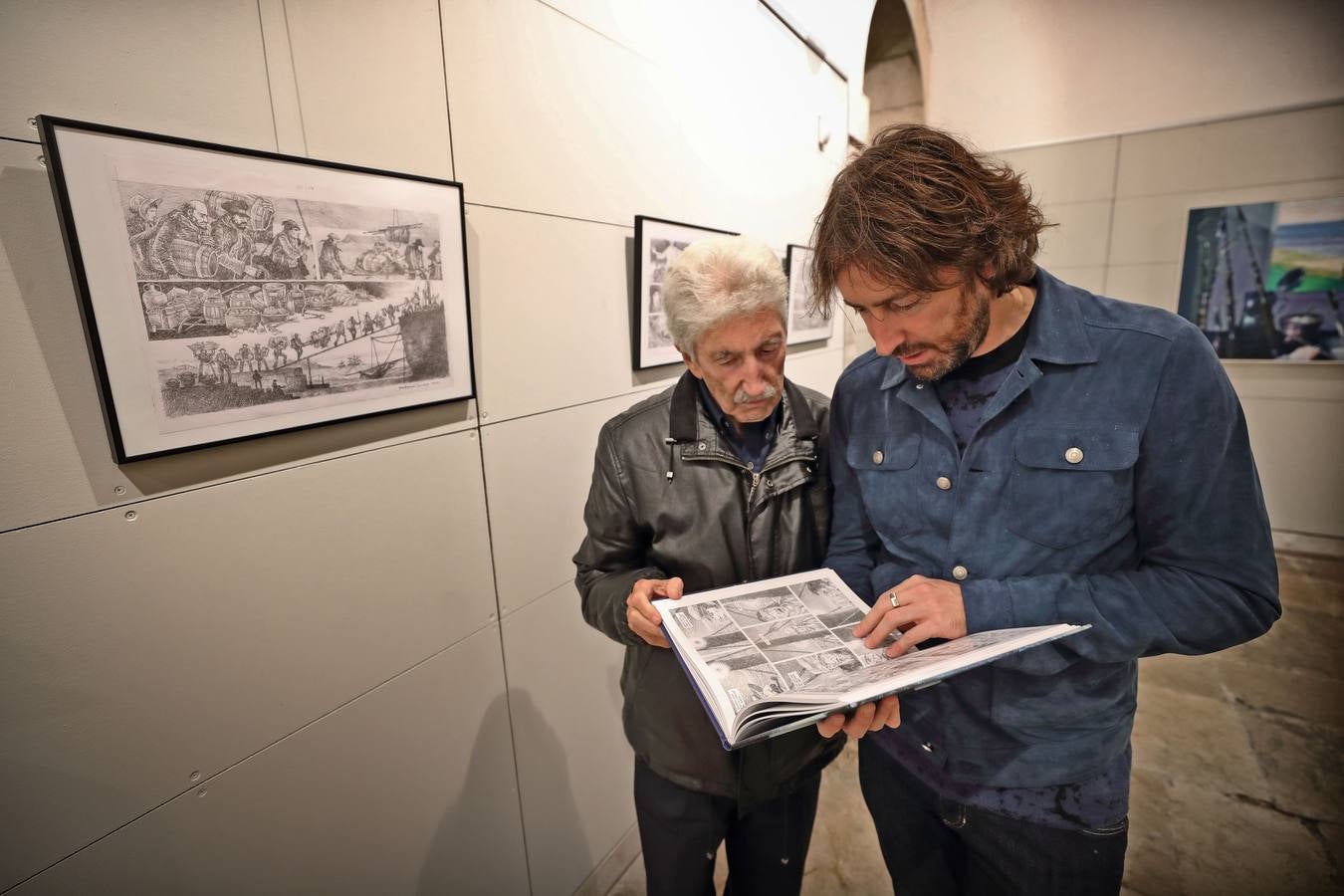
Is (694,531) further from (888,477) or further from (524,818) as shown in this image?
(524,818)

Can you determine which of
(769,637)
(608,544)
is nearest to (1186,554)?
(769,637)

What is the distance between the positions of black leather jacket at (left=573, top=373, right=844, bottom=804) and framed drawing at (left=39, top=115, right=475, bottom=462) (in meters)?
0.51

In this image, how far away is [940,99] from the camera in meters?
5.14

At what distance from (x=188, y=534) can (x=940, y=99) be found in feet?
19.6

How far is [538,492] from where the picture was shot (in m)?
1.76

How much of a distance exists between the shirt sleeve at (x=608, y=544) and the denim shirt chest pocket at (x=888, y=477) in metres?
0.45

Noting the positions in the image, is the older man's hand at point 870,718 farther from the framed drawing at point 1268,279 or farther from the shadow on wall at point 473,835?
the framed drawing at point 1268,279

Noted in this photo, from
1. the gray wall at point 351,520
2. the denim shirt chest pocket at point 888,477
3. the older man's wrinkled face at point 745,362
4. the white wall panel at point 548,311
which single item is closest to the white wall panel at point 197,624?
the gray wall at point 351,520

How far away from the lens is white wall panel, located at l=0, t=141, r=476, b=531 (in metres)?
0.84

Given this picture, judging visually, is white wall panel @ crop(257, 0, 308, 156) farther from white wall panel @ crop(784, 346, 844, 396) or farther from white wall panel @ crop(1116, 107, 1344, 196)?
white wall panel @ crop(1116, 107, 1344, 196)

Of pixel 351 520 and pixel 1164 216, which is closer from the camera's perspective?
pixel 351 520

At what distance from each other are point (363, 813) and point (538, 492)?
852mm

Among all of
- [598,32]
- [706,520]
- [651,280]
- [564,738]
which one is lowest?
[564,738]

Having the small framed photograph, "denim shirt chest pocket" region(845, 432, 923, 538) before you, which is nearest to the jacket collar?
"denim shirt chest pocket" region(845, 432, 923, 538)
